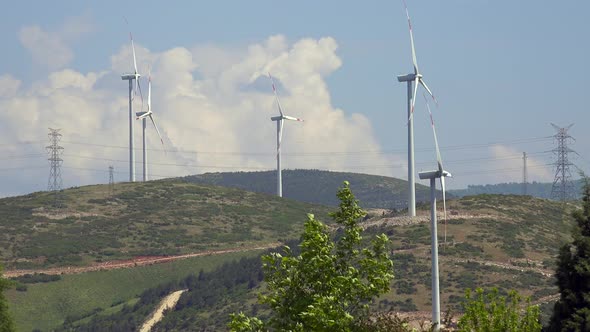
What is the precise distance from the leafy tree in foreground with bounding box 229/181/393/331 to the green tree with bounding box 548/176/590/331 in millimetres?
10702

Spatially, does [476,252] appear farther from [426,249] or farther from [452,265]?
[452,265]

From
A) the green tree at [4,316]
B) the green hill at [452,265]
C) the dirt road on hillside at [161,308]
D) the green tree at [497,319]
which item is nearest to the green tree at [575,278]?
the green tree at [497,319]

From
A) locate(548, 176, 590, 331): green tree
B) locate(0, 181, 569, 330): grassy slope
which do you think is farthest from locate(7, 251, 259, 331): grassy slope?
locate(548, 176, 590, 331): green tree

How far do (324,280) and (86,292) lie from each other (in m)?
122

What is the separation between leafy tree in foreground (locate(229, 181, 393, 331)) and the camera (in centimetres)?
4391

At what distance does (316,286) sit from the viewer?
147ft

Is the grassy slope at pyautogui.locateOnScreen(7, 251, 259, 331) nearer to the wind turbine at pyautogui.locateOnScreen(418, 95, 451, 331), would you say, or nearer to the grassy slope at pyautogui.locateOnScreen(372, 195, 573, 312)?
the grassy slope at pyautogui.locateOnScreen(372, 195, 573, 312)

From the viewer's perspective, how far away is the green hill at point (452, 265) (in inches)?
4897

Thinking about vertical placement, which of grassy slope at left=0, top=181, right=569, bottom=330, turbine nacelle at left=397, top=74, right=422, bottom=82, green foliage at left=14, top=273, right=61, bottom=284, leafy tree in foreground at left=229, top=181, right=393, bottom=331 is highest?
turbine nacelle at left=397, top=74, right=422, bottom=82

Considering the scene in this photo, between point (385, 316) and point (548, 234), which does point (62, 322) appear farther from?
point (385, 316)

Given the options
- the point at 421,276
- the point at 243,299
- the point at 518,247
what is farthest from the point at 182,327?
the point at 518,247

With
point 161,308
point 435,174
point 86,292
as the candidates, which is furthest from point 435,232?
point 86,292

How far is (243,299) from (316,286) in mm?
98652

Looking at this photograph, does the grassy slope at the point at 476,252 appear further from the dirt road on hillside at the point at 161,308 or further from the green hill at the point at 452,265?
the dirt road on hillside at the point at 161,308
